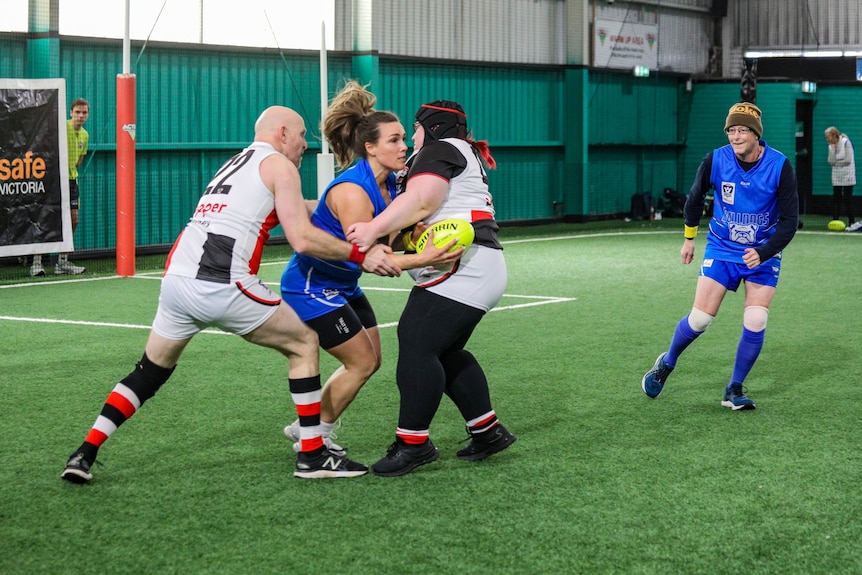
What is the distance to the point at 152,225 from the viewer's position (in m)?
17.2

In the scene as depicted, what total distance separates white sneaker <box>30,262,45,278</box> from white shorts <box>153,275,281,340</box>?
30.7 feet

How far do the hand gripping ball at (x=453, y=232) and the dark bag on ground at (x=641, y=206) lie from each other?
65.8 feet

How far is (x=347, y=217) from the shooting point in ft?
17.8

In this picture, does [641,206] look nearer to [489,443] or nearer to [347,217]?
[489,443]

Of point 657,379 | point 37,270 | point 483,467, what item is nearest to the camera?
point 483,467

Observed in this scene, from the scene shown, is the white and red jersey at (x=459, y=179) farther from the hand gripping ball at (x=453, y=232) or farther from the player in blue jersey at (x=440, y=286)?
the hand gripping ball at (x=453, y=232)

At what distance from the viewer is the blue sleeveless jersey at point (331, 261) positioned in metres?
5.54

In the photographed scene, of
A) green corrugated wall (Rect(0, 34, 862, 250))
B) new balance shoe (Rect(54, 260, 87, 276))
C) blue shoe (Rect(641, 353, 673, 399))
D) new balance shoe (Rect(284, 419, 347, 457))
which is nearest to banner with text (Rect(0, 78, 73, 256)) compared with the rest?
new balance shoe (Rect(54, 260, 87, 276))

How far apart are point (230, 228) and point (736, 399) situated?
333 cm

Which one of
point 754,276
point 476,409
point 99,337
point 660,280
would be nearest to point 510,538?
point 476,409

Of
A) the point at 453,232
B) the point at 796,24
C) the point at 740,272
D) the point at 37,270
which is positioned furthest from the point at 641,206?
the point at 453,232

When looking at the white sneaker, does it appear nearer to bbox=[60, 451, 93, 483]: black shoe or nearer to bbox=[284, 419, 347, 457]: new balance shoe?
bbox=[284, 419, 347, 457]: new balance shoe

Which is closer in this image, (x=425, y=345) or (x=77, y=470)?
(x=77, y=470)

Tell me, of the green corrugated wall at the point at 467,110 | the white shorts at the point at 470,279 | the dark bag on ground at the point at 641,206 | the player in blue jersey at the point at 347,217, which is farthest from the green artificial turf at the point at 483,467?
the dark bag on ground at the point at 641,206
